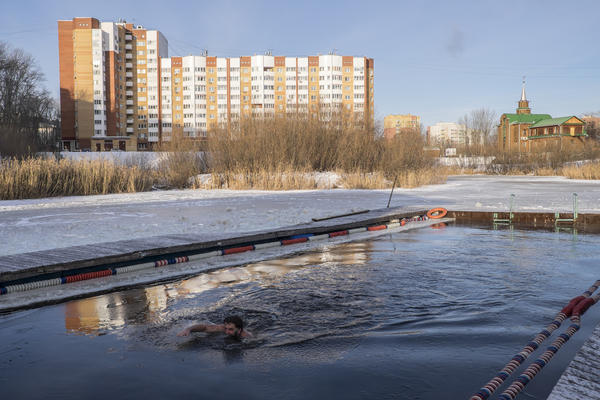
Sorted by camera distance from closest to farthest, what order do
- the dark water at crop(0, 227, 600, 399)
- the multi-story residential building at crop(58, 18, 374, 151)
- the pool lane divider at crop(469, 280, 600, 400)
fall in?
the pool lane divider at crop(469, 280, 600, 400) < the dark water at crop(0, 227, 600, 399) < the multi-story residential building at crop(58, 18, 374, 151)

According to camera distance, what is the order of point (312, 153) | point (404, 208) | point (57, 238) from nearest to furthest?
point (57, 238)
point (404, 208)
point (312, 153)

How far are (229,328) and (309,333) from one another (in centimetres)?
62

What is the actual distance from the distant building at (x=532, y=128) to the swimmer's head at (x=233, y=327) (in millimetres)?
61240

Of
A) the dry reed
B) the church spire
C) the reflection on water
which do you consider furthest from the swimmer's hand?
the church spire

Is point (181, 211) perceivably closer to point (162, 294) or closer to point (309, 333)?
point (162, 294)

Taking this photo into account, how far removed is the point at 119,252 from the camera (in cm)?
656

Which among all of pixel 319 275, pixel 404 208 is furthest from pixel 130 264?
pixel 404 208

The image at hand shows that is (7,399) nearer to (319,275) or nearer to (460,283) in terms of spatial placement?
(319,275)

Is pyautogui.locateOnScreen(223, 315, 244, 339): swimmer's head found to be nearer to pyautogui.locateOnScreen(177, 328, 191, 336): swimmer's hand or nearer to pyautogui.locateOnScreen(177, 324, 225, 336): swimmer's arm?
pyautogui.locateOnScreen(177, 324, 225, 336): swimmer's arm

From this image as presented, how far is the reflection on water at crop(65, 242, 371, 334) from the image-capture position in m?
4.44

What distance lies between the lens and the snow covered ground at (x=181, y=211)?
9016mm

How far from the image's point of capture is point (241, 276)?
6172 millimetres

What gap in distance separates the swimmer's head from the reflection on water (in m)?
0.54

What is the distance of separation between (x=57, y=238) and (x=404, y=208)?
7.45 metres
